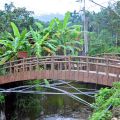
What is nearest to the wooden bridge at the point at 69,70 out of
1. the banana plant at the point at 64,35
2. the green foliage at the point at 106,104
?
the green foliage at the point at 106,104

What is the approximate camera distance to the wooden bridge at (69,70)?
11.0 meters

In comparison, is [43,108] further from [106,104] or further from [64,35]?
[106,104]

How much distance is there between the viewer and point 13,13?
88.7 ft

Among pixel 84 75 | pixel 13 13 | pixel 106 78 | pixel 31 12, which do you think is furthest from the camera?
pixel 31 12

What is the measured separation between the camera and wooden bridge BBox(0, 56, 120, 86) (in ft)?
36.2

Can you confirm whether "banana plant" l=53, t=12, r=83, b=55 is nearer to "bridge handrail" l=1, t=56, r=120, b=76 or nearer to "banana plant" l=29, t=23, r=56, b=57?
"banana plant" l=29, t=23, r=56, b=57

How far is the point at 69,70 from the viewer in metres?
12.6

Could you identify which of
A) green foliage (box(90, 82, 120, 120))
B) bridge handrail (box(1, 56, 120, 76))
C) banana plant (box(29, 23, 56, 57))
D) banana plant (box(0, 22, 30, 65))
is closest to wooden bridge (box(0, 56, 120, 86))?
bridge handrail (box(1, 56, 120, 76))

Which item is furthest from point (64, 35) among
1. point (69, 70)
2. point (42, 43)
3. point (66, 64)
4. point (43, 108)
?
point (69, 70)

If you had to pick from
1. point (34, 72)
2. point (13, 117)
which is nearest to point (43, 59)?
point (34, 72)

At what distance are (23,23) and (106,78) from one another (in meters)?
18.6

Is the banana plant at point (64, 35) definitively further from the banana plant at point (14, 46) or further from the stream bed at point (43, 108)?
the stream bed at point (43, 108)

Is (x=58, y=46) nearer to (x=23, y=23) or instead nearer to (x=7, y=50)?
(x=7, y=50)

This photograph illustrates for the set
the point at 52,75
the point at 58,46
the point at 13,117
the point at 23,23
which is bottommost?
the point at 13,117
